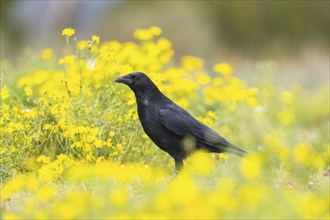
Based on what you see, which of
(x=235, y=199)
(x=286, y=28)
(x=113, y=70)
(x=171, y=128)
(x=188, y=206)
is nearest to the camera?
(x=188, y=206)

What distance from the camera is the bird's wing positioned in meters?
5.85

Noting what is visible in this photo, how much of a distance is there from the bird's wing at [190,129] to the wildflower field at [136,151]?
0.13 m

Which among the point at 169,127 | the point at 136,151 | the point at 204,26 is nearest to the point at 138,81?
the point at 169,127

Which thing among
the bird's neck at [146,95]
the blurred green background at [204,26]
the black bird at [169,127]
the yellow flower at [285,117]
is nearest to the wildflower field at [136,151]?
the yellow flower at [285,117]

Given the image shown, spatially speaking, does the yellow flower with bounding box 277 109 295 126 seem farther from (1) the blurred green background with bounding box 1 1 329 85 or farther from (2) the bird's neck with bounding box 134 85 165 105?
(1) the blurred green background with bounding box 1 1 329 85

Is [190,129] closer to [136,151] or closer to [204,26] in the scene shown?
[136,151]

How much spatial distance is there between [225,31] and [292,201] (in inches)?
444

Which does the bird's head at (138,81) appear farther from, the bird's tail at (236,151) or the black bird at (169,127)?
the bird's tail at (236,151)

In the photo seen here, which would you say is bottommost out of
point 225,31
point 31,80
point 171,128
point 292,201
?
point 292,201

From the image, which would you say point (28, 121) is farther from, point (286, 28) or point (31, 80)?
point (286, 28)

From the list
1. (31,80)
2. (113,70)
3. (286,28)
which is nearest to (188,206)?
(113,70)

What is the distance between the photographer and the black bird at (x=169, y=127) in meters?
5.84

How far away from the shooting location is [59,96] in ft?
19.9

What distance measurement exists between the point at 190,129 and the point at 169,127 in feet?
0.58
